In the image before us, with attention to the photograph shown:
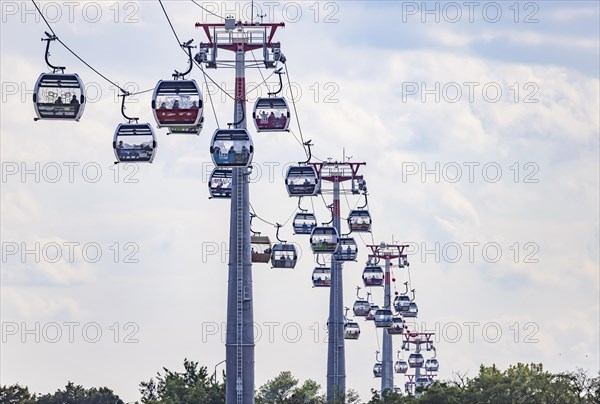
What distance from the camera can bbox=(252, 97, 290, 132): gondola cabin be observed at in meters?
78.4

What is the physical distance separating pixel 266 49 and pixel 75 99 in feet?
75.9

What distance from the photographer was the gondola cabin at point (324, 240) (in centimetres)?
10043

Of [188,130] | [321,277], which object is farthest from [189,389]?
[188,130]

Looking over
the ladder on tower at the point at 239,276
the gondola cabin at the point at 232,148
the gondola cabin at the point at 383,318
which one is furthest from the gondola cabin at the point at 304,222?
the gondola cabin at the point at 232,148

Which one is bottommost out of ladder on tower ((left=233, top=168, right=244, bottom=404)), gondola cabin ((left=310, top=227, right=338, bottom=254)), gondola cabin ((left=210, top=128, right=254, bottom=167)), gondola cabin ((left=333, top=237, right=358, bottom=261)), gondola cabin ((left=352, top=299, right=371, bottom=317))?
ladder on tower ((left=233, top=168, right=244, bottom=404))

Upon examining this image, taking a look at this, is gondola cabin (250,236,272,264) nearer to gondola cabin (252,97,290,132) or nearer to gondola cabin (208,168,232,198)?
gondola cabin (208,168,232,198)

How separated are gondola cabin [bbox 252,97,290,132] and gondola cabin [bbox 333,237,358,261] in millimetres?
31479

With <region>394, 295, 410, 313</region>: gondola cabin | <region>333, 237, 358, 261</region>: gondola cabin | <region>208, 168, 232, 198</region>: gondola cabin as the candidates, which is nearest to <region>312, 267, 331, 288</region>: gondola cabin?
<region>333, 237, 358, 261</region>: gondola cabin

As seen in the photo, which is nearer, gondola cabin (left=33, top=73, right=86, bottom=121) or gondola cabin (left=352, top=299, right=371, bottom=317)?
gondola cabin (left=33, top=73, right=86, bottom=121)

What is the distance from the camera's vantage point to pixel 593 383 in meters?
126

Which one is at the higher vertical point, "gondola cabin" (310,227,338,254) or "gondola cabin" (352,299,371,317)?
"gondola cabin" (352,299,371,317)

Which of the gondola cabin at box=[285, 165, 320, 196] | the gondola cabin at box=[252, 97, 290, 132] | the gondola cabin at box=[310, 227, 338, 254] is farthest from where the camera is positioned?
the gondola cabin at box=[310, 227, 338, 254]

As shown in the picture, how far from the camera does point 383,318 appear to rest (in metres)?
145

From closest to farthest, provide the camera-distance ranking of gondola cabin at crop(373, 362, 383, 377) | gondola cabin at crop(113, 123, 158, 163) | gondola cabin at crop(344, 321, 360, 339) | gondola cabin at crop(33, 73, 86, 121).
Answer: gondola cabin at crop(33, 73, 86, 121) < gondola cabin at crop(113, 123, 158, 163) < gondola cabin at crop(344, 321, 360, 339) < gondola cabin at crop(373, 362, 383, 377)
